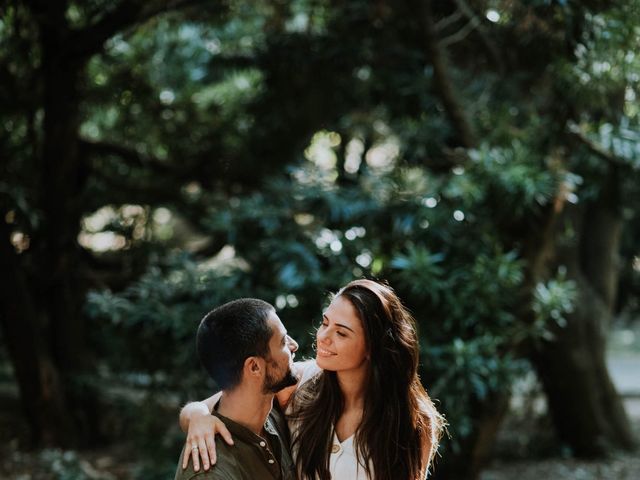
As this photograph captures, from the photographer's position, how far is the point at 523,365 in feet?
18.7

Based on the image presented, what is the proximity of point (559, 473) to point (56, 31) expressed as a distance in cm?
544

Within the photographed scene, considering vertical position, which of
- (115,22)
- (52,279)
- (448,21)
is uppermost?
(115,22)

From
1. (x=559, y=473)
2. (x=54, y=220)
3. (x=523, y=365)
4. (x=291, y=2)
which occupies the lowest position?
(x=559, y=473)

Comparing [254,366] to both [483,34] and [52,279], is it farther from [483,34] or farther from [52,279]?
[52,279]

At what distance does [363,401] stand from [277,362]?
1.50 feet

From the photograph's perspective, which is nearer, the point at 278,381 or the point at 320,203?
the point at 278,381

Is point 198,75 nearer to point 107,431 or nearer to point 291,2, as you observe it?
point 291,2

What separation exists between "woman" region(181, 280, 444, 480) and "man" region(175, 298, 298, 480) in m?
0.22

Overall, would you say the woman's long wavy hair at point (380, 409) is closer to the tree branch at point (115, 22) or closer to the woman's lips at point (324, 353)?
the woman's lips at point (324, 353)

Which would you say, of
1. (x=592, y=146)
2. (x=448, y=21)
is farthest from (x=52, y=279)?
(x=592, y=146)

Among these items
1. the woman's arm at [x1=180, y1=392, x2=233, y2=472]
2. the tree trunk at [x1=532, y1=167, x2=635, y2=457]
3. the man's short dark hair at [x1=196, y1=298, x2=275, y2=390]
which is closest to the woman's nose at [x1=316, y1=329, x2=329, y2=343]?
the man's short dark hair at [x1=196, y1=298, x2=275, y2=390]

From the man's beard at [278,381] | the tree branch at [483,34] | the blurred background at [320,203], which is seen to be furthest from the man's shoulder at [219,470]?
the tree branch at [483,34]

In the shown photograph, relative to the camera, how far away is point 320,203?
233 inches

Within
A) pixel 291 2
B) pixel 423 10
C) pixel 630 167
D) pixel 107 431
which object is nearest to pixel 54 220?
pixel 107 431
